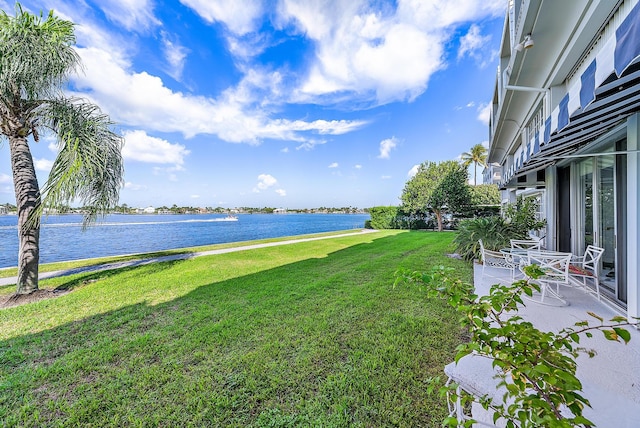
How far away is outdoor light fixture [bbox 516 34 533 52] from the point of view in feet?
14.8

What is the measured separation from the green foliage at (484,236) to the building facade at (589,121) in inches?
42.1

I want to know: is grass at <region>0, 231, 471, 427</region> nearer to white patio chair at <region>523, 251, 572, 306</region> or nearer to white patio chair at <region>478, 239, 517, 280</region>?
white patio chair at <region>523, 251, 572, 306</region>

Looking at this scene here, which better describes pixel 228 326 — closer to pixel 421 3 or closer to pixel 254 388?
pixel 254 388

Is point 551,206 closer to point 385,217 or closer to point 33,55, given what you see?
point 33,55

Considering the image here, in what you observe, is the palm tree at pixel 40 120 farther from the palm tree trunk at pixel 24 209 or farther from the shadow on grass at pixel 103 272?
the shadow on grass at pixel 103 272

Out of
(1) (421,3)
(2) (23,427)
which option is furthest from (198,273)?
(1) (421,3)

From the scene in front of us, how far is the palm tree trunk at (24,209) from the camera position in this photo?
5.52 metres

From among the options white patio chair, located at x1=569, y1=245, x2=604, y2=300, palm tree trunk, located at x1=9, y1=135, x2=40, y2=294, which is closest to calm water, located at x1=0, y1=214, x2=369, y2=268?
palm tree trunk, located at x1=9, y1=135, x2=40, y2=294

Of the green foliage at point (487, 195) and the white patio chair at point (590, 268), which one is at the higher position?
the green foliage at point (487, 195)

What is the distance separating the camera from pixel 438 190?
21.8m

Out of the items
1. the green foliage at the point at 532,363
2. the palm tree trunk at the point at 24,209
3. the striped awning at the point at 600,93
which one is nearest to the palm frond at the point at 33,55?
the palm tree trunk at the point at 24,209

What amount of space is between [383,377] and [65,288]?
24.7 feet

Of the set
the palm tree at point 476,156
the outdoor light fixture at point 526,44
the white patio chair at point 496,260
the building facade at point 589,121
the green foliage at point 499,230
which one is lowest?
the white patio chair at point 496,260

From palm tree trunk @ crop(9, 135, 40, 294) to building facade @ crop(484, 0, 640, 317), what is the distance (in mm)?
9049
